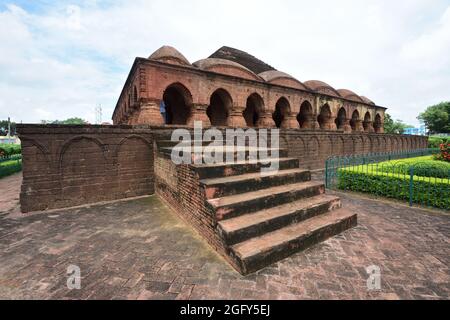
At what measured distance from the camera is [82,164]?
620cm

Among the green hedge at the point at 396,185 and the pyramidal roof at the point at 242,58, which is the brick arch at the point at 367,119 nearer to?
the pyramidal roof at the point at 242,58

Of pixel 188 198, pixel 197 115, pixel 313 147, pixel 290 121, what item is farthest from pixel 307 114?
pixel 188 198

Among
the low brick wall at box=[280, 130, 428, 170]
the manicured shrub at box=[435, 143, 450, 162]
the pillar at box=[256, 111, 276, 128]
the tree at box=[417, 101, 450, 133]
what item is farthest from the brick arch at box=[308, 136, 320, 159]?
the tree at box=[417, 101, 450, 133]

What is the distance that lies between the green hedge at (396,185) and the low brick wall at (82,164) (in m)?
→ 6.95

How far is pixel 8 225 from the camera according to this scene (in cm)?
470

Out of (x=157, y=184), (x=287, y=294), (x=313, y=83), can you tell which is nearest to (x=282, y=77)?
(x=313, y=83)

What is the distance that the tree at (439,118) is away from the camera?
48531 millimetres

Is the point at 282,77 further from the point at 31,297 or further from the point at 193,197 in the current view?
the point at 31,297

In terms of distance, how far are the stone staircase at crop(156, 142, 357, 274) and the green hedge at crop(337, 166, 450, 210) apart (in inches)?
114

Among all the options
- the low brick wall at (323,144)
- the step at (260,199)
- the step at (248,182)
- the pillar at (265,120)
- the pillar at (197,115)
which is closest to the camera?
the step at (260,199)

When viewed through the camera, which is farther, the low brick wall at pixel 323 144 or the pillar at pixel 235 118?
the low brick wall at pixel 323 144

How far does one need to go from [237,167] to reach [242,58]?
17.2 meters

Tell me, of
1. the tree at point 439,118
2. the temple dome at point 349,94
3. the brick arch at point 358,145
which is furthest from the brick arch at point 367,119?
the tree at point 439,118

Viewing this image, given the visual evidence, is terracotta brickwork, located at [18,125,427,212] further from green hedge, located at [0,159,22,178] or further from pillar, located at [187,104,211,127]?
green hedge, located at [0,159,22,178]
